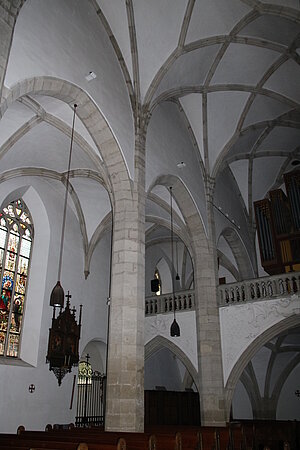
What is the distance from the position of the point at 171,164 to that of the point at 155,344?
274 inches

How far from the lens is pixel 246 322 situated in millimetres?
13703

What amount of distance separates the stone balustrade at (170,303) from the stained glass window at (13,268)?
501 cm

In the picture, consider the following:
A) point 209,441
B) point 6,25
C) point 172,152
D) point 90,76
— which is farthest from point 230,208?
point 6,25

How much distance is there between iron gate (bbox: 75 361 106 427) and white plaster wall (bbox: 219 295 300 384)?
6154mm

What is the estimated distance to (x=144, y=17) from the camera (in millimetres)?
11695

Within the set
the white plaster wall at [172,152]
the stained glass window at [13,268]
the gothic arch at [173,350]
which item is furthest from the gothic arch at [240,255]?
the stained glass window at [13,268]

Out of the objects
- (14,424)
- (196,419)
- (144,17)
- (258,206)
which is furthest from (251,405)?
(144,17)

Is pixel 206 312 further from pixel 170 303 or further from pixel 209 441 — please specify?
pixel 209 441

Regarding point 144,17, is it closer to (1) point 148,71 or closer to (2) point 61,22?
(1) point 148,71

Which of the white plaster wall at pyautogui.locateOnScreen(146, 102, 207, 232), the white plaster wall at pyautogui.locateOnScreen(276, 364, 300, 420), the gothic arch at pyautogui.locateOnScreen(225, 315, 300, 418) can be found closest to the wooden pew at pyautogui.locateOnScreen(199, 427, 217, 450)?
the gothic arch at pyautogui.locateOnScreen(225, 315, 300, 418)

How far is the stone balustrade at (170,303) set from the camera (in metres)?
15.8

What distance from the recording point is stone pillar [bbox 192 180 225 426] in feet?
42.6

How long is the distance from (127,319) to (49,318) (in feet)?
24.2

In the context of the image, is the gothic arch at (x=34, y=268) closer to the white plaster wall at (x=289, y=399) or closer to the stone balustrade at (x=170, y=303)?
the stone balustrade at (x=170, y=303)
